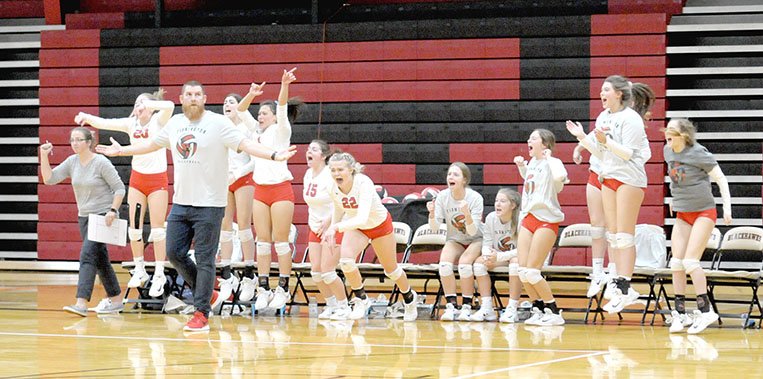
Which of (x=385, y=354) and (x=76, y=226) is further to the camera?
(x=76, y=226)

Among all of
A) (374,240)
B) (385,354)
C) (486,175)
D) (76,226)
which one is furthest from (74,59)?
(385,354)

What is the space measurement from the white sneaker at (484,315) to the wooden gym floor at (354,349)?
0.99 ft

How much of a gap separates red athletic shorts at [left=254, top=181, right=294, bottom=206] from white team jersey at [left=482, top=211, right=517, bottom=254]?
1.79 metres

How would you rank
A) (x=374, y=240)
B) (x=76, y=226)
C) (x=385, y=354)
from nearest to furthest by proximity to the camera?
(x=385, y=354)
(x=374, y=240)
(x=76, y=226)

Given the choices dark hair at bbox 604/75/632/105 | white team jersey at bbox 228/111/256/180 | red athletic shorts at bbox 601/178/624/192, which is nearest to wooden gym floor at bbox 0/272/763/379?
red athletic shorts at bbox 601/178/624/192

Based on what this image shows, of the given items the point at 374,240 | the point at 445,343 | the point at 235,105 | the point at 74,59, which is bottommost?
the point at 445,343

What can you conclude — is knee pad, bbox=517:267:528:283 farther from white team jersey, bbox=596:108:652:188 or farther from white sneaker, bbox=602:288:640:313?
white team jersey, bbox=596:108:652:188

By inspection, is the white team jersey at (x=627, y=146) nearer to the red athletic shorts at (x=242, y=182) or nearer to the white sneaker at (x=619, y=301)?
the white sneaker at (x=619, y=301)

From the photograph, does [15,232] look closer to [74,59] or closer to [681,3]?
[74,59]

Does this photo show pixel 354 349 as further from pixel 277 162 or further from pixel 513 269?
pixel 277 162

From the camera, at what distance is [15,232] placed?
53.4ft

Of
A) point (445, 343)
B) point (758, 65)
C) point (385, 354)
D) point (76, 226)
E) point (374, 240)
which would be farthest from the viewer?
point (76, 226)

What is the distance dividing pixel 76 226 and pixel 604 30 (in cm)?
804

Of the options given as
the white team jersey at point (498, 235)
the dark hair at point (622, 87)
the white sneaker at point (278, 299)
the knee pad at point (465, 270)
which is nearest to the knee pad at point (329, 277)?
the white sneaker at point (278, 299)
